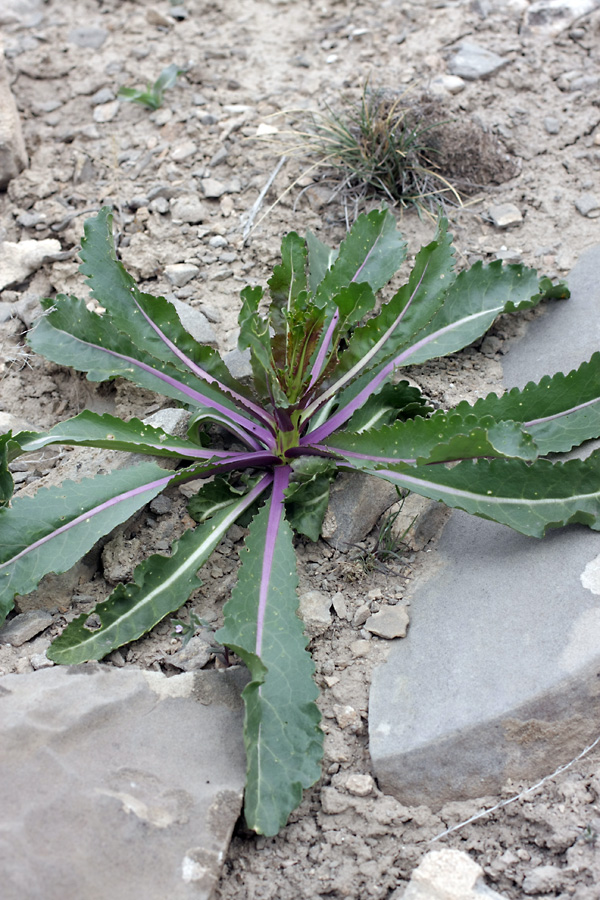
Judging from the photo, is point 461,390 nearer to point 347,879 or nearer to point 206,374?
point 206,374

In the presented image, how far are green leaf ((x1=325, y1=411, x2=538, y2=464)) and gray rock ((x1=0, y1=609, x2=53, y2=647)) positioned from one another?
0.98 meters

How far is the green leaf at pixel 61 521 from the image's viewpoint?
200 centimetres

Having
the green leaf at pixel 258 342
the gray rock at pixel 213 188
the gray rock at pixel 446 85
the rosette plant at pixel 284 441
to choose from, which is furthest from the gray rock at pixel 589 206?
the green leaf at pixel 258 342

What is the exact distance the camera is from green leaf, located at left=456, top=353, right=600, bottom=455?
214cm

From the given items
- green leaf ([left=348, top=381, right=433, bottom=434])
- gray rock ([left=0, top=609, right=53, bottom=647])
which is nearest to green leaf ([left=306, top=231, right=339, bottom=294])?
green leaf ([left=348, top=381, right=433, bottom=434])

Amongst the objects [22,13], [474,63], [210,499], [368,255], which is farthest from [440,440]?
[22,13]

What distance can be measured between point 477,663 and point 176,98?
318cm

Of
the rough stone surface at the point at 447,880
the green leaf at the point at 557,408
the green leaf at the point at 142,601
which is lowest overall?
the rough stone surface at the point at 447,880

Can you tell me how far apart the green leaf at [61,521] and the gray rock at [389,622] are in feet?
2.35

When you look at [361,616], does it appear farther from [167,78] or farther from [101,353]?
[167,78]

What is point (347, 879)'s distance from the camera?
162cm

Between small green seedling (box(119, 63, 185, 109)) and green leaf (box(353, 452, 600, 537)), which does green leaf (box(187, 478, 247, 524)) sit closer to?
green leaf (box(353, 452, 600, 537))

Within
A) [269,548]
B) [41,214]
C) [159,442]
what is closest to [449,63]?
[41,214]

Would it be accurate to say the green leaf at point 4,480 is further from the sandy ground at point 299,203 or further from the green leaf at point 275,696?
the green leaf at point 275,696
